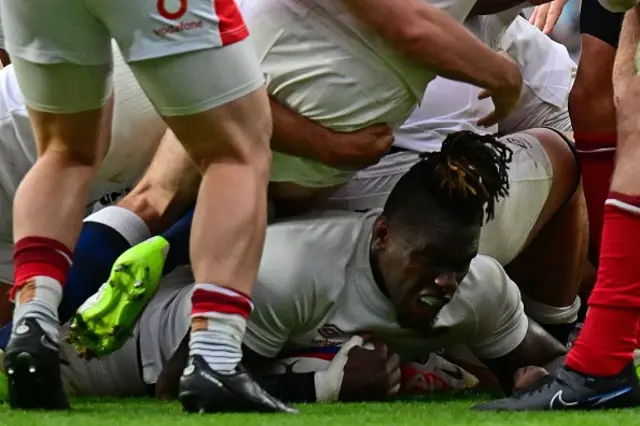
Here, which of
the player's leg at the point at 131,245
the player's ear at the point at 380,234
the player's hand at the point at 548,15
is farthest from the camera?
Answer: the player's hand at the point at 548,15

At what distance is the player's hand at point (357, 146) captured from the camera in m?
2.69

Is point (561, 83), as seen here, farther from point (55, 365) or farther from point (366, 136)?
point (55, 365)

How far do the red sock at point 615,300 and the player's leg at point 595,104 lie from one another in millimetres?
790

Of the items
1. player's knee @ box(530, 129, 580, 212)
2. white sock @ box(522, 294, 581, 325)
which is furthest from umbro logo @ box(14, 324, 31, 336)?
white sock @ box(522, 294, 581, 325)

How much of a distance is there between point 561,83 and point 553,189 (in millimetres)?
581

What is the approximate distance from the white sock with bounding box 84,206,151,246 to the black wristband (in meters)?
0.41

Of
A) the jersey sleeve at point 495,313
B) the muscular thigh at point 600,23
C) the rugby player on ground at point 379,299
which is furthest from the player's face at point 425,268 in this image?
the muscular thigh at point 600,23

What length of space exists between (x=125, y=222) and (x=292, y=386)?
510 millimetres

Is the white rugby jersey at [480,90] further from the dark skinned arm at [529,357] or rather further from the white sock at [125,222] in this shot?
the white sock at [125,222]

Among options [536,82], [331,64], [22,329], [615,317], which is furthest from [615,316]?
[536,82]

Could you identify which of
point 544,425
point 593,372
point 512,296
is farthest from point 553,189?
point 544,425

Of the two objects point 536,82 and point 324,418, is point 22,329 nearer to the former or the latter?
point 324,418

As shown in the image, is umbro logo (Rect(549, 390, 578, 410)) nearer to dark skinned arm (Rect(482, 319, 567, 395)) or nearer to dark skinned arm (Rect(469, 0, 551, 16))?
dark skinned arm (Rect(482, 319, 567, 395))

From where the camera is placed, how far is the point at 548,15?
12.9ft
